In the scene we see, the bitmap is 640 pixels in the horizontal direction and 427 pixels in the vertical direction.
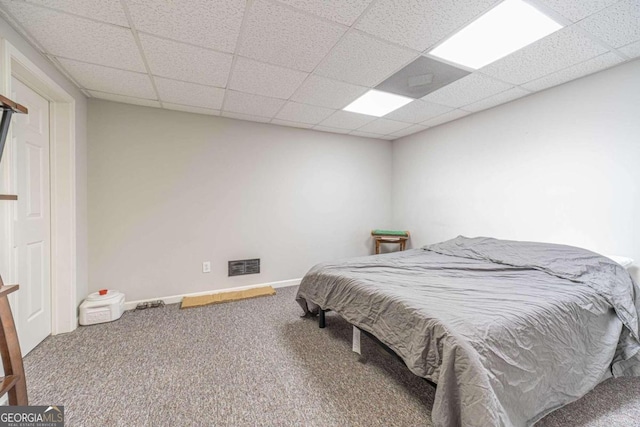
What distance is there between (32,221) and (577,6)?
154 inches

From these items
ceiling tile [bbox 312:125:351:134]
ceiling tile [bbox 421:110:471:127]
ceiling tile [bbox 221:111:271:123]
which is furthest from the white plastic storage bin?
ceiling tile [bbox 421:110:471:127]

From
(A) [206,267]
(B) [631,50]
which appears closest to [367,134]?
(B) [631,50]

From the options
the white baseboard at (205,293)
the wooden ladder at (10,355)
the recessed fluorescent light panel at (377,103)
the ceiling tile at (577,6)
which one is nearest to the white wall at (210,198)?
the white baseboard at (205,293)

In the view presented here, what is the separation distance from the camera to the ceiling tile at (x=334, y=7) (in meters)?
1.39

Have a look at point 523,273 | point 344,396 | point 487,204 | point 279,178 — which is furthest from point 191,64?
point 487,204

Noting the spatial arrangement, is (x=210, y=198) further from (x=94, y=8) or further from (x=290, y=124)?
(x=94, y=8)

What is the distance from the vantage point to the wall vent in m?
3.25

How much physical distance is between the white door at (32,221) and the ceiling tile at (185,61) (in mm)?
956

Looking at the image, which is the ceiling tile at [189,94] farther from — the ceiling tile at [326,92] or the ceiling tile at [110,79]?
the ceiling tile at [326,92]

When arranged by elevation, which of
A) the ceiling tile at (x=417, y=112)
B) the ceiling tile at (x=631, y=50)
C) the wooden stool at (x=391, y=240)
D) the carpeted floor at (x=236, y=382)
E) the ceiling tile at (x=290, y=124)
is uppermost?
the ceiling tile at (x=417, y=112)

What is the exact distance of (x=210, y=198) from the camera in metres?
3.13

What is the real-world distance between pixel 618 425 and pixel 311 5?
2.81 meters

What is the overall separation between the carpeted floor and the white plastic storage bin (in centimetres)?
10

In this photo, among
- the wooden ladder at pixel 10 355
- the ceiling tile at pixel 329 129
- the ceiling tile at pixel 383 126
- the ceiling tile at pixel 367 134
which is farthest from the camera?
the ceiling tile at pixel 367 134
